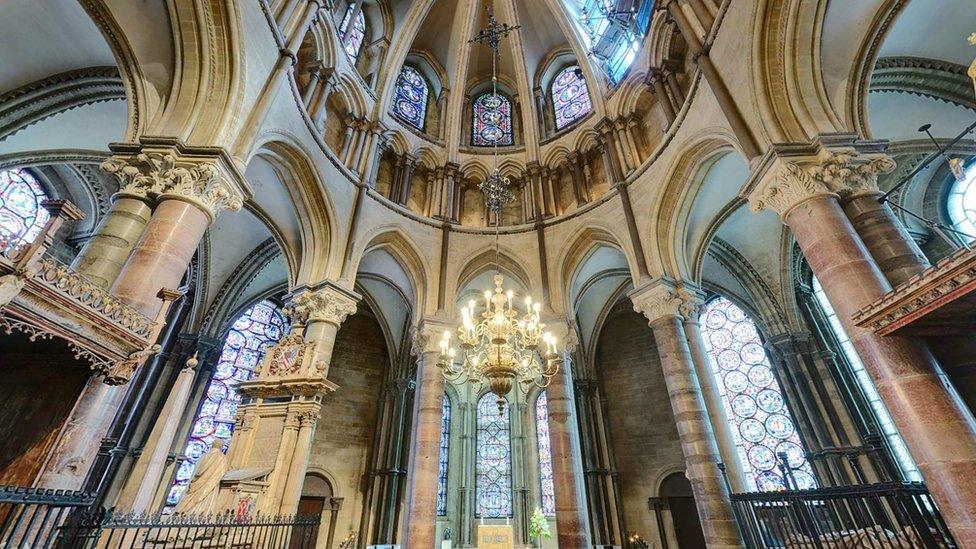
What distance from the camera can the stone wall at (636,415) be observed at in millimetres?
12766

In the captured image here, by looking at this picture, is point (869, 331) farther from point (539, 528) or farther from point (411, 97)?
point (411, 97)

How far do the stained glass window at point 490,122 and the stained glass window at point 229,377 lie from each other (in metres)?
8.95

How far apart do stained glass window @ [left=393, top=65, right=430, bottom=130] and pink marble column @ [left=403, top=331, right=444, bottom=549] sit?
7.58 m

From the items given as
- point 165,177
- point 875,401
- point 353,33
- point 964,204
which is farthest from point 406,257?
point 964,204

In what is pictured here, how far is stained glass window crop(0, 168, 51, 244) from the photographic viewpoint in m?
9.39

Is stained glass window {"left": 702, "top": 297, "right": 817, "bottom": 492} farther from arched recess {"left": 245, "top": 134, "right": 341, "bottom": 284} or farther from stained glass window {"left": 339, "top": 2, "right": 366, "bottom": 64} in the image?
stained glass window {"left": 339, "top": 2, "right": 366, "bottom": 64}

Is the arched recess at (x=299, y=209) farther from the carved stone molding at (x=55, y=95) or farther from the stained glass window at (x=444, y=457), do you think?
the stained glass window at (x=444, y=457)

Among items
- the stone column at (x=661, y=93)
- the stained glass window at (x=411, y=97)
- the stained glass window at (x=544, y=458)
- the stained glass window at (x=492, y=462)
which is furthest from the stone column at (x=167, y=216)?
the stained glass window at (x=492, y=462)

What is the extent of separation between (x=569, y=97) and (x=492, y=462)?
12.7m

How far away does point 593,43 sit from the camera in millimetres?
13445

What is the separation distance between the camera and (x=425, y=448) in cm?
854

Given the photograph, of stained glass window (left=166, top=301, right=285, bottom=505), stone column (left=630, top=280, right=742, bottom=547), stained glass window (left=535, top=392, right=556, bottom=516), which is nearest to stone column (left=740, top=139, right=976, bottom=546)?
stone column (left=630, top=280, right=742, bottom=547)

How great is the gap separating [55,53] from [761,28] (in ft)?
38.2

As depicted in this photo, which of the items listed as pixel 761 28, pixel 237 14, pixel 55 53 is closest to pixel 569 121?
pixel 761 28
